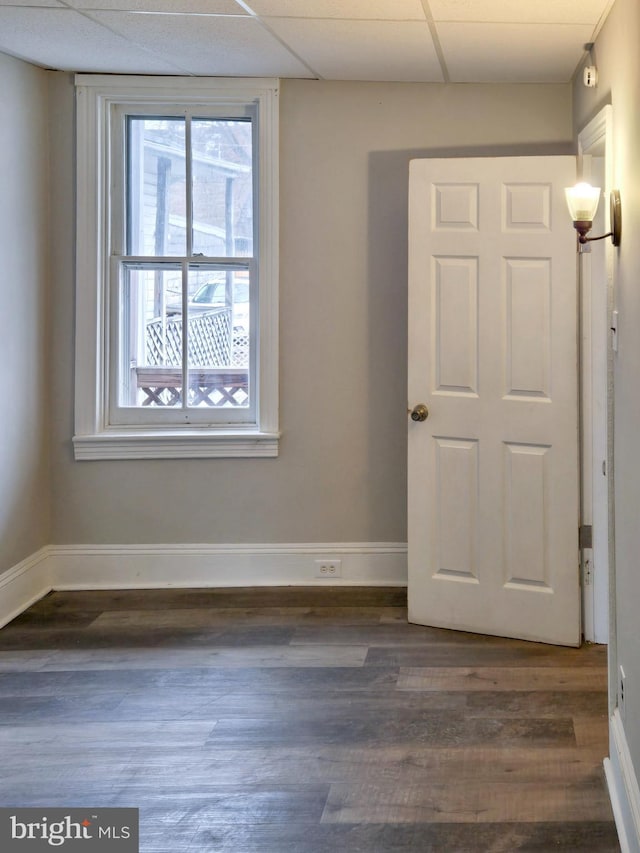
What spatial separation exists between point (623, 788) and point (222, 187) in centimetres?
316

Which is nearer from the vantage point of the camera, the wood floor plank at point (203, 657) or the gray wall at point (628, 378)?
the gray wall at point (628, 378)

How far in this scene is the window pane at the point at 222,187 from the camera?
4.02 m

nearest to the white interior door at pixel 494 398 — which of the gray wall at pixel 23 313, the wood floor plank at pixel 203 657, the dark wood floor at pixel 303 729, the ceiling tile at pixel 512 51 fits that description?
the dark wood floor at pixel 303 729

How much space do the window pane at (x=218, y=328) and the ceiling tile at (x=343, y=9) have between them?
1.35 metres

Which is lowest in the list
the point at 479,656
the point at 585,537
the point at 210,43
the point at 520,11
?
the point at 479,656

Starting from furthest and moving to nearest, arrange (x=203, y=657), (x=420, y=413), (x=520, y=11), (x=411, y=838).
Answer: (x=420, y=413), (x=203, y=657), (x=520, y=11), (x=411, y=838)

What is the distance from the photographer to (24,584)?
3.79m

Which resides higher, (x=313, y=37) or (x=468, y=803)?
(x=313, y=37)

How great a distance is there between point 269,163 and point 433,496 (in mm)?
1796

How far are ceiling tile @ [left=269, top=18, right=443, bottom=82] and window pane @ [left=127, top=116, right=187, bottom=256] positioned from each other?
0.84m

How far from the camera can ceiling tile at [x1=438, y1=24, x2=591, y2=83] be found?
306 cm

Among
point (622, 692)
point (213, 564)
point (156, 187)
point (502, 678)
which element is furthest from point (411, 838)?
point (156, 187)

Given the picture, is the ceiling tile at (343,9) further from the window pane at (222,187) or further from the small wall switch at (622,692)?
the small wall switch at (622,692)

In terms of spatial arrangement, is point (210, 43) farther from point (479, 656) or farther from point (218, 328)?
point (479, 656)
